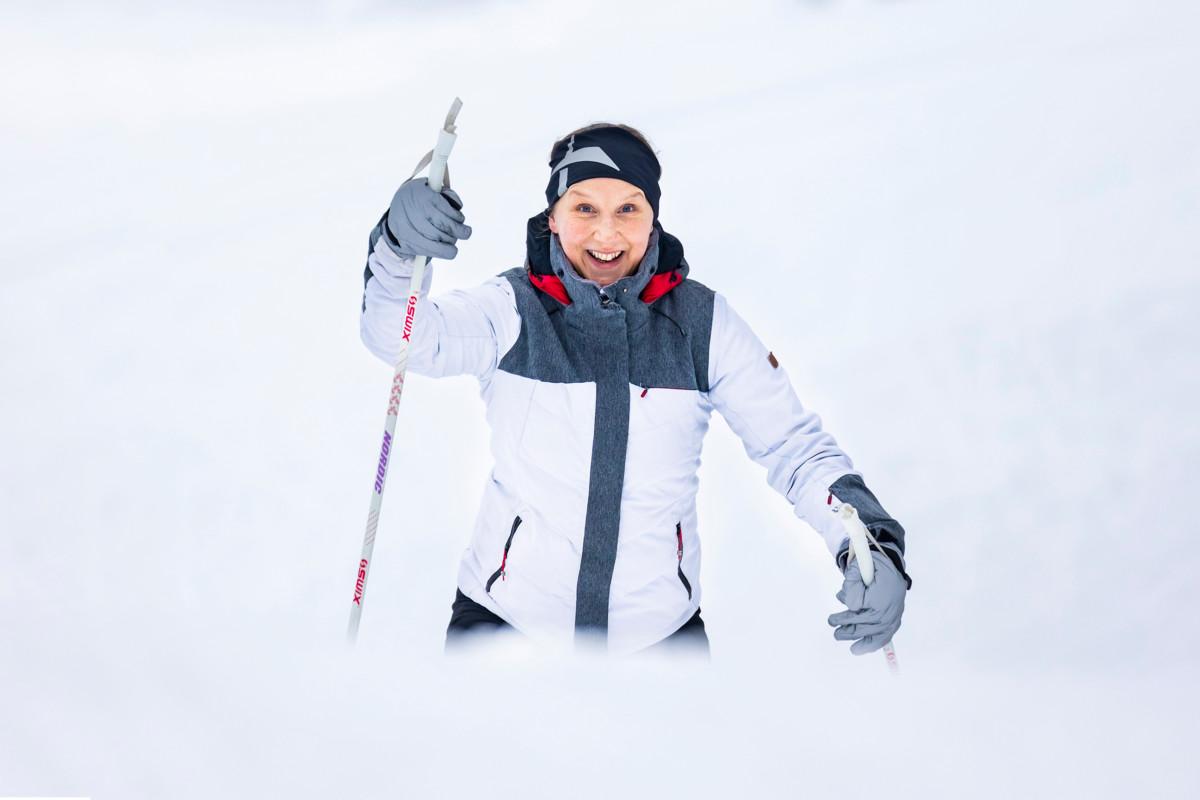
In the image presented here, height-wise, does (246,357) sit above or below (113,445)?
above

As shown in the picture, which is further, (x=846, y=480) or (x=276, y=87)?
(x=276, y=87)

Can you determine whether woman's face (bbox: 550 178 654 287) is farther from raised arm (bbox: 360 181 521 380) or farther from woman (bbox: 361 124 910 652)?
raised arm (bbox: 360 181 521 380)

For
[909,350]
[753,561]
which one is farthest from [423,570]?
[909,350]

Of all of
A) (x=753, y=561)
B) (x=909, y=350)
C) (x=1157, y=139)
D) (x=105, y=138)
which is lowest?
(x=753, y=561)

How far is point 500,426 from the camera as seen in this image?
104 inches

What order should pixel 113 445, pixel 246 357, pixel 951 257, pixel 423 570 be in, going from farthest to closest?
1. pixel 951 257
2. pixel 246 357
3. pixel 113 445
4. pixel 423 570

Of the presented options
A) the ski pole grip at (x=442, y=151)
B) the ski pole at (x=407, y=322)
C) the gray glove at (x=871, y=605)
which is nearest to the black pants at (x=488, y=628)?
the ski pole at (x=407, y=322)

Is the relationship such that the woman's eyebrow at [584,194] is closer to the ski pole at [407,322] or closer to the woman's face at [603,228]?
the woman's face at [603,228]

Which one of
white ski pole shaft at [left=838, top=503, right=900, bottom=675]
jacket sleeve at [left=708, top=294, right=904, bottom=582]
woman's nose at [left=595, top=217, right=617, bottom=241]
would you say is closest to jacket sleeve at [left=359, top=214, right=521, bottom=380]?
woman's nose at [left=595, top=217, right=617, bottom=241]

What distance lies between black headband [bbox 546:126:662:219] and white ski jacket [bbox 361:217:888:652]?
0.51 ft

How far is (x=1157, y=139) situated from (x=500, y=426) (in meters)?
5.26

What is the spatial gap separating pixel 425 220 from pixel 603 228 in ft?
1.50

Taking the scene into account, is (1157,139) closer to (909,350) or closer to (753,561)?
(909,350)

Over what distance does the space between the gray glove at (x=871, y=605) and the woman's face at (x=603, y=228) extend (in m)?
0.84
